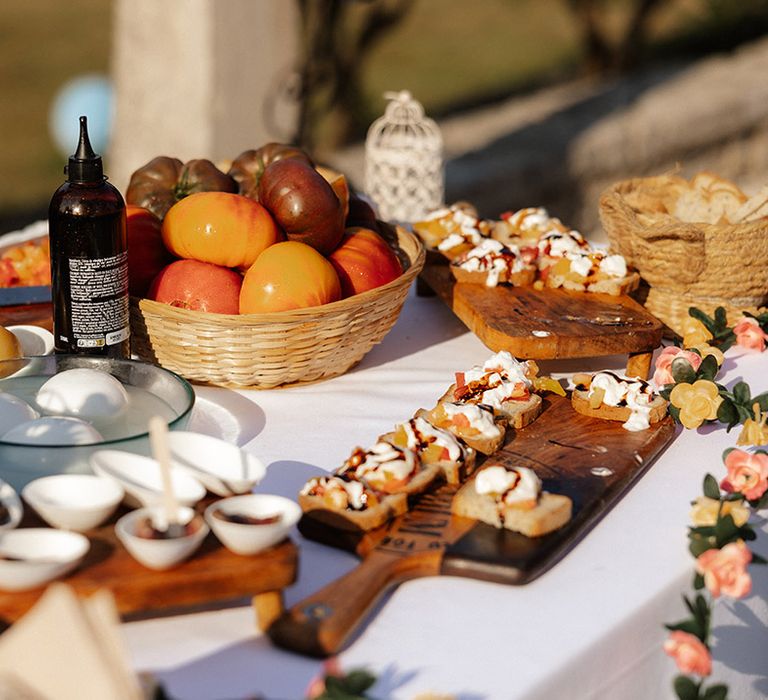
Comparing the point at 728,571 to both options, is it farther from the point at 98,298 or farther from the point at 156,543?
the point at 98,298

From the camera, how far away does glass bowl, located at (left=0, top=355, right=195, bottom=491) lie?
100 cm

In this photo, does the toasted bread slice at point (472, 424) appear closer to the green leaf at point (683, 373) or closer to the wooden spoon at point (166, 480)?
Answer: the green leaf at point (683, 373)

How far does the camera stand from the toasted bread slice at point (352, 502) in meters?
1.05

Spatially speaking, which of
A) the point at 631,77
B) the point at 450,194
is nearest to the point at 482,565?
the point at 450,194

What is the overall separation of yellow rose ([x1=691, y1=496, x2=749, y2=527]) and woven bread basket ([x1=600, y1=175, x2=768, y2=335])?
601 mm

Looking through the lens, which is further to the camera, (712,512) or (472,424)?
(472,424)

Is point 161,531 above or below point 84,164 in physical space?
below

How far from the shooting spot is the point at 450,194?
14.5 feet

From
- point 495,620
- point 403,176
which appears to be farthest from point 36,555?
point 403,176

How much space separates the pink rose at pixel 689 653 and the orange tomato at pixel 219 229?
2.41 feet

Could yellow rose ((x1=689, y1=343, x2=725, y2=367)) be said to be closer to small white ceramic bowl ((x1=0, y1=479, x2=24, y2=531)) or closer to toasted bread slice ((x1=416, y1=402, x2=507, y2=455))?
toasted bread slice ((x1=416, y1=402, x2=507, y2=455))

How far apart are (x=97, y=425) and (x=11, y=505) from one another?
21cm

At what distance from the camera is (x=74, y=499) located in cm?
94

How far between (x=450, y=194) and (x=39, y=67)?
5206 millimetres
